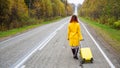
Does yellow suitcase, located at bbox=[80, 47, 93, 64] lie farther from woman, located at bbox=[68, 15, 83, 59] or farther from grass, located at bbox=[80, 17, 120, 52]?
grass, located at bbox=[80, 17, 120, 52]

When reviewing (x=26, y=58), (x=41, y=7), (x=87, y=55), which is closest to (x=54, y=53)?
(x=26, y=58)

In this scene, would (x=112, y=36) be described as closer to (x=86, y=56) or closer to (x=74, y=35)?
(x=74, y=35)

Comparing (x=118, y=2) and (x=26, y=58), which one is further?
(x=118, y=2)

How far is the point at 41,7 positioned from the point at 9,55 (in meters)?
56.3

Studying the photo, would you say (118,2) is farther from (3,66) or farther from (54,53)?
(3,66)

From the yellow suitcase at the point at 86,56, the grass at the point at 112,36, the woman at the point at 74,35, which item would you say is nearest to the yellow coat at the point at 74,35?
the woman at the point at 74,35

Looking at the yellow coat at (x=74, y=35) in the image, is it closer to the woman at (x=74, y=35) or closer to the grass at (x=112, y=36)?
the woman at (x=74, y=35)

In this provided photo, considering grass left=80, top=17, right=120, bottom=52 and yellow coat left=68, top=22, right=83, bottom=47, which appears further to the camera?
grass left=80, top=17, right=120, bottom=52

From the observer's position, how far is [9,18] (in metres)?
44.1

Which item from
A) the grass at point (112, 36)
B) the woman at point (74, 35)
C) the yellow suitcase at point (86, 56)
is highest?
the woman at point (74, 35)

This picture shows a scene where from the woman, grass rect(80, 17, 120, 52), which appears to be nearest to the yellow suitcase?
the woman

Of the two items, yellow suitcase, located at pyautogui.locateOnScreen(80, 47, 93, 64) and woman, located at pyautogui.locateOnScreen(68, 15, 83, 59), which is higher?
woman, located at pyautogui.locateOnScreen(68, 15, 83, 59)

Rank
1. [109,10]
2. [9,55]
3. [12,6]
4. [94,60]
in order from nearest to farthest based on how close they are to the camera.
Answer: [94,60] < [9,55] < [109,10] < [12,6]

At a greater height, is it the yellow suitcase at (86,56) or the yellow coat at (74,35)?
the yellow coat at (74,35)
